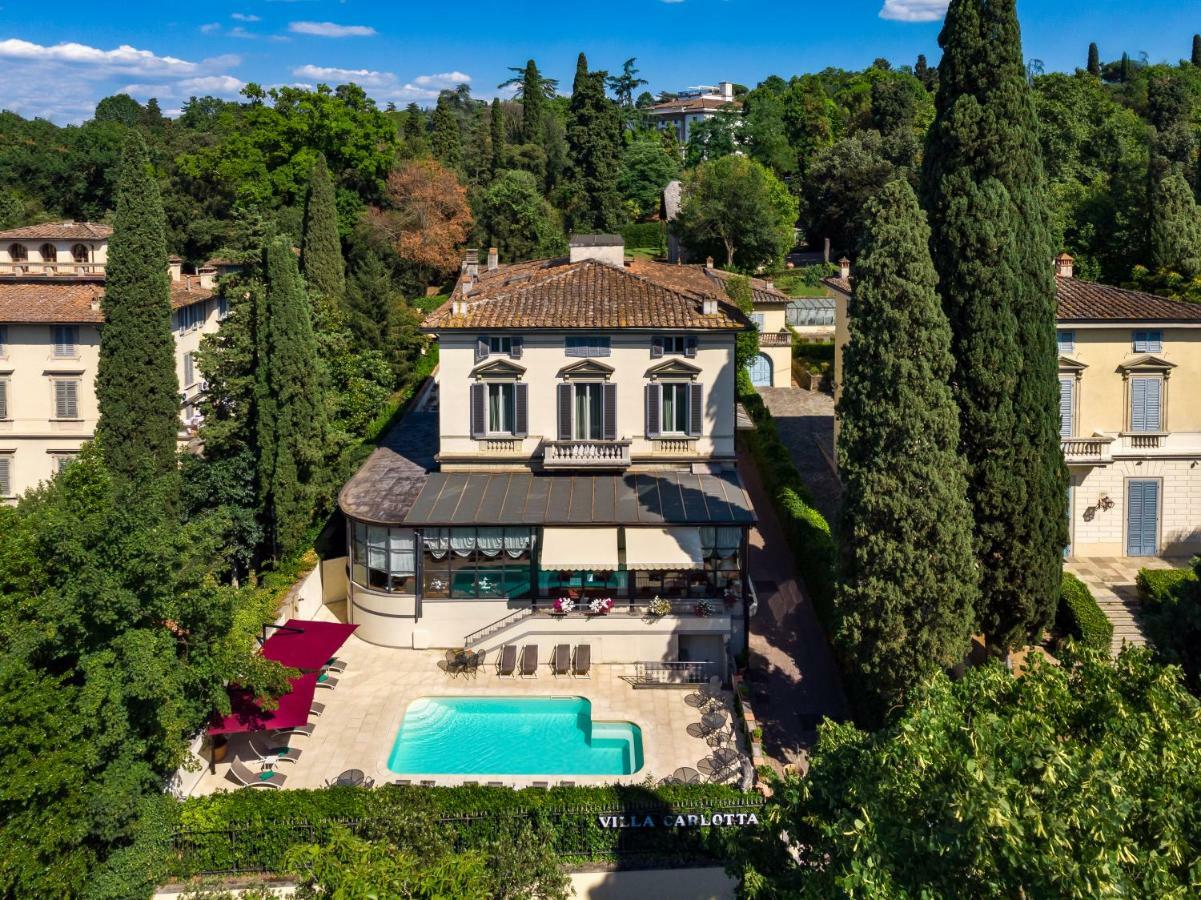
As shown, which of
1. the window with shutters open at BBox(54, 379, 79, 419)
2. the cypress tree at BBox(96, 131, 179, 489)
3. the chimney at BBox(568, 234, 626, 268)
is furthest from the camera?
the window with shutters open at BBox(54, 379, 79, 419)

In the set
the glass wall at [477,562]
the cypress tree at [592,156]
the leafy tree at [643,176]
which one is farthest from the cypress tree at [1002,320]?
the leafy tree at [643,176]

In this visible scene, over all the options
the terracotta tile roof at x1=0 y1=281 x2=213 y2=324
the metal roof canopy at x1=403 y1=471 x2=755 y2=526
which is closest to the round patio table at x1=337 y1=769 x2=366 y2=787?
the metal roof canopy at x1=403 y1=471 x2=755 y2=526

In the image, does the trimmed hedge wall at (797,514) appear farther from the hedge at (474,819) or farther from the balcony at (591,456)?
the hedge at (474,819)

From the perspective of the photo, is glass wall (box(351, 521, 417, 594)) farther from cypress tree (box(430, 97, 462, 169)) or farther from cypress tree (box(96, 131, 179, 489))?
cypress tree (box(430, 97, 462, 169))

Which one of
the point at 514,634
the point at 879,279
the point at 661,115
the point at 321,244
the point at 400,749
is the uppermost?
the point at 661,115

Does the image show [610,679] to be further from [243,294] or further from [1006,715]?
[243,294]

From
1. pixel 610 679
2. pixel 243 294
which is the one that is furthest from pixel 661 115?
pixel 610 679

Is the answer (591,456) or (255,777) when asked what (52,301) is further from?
(255,777)
